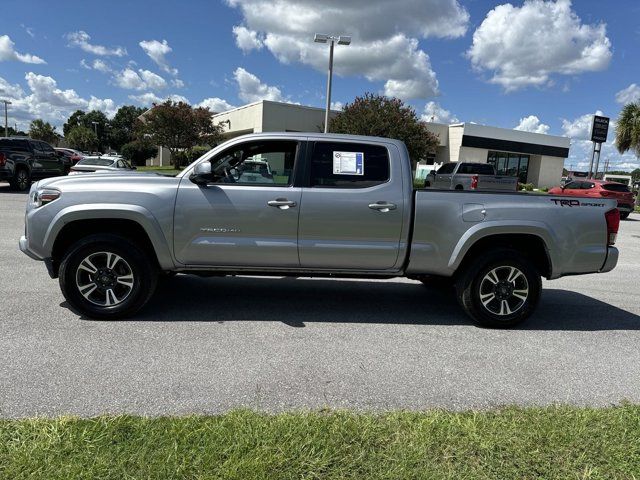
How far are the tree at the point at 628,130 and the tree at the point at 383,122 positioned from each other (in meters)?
13.1

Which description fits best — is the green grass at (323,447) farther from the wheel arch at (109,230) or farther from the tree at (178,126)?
the tree at (178,126)

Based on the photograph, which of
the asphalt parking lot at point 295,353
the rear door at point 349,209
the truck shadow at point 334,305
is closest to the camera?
the asphalt parking lot at point 295,353

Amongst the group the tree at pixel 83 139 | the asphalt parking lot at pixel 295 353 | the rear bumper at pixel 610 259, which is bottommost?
the asphalt parking lot at pixel 295 353

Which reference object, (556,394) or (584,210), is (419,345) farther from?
(584,210)

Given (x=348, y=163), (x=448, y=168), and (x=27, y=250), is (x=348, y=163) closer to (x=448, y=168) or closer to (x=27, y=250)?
(x=27, y=250)

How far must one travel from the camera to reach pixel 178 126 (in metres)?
39.9

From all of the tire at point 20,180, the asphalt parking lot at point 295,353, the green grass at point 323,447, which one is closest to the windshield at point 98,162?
the tire at point 20,180

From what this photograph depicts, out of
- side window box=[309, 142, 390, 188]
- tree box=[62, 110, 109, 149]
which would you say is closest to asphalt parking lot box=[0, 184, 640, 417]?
side window box=[309, 142, 390, 188]

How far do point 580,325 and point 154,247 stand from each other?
4.72 m

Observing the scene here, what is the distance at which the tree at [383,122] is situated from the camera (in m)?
30.3

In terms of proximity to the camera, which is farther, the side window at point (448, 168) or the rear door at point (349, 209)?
the side window at point (448, 168)

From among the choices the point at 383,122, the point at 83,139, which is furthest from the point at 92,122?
the point at 383,122

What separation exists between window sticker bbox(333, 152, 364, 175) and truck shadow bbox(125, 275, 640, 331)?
158 centimetres

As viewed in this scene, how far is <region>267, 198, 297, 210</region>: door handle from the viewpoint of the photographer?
4812 millimetres
